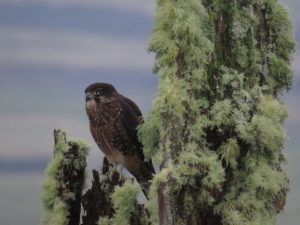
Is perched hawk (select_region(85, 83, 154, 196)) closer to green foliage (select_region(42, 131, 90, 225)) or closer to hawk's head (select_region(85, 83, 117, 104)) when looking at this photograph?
hawk's head (select_region(85, 83, 117, 104))

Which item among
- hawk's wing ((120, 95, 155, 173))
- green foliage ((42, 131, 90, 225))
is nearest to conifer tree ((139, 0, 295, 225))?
green foliage ((42, 131, 90, 225))

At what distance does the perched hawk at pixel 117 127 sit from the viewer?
531 cm

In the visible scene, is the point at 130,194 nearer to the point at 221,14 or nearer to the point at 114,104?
the point at 114,104

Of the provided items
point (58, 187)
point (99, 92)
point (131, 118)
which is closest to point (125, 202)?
point (58, 187)

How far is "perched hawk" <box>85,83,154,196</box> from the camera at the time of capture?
5.31 m

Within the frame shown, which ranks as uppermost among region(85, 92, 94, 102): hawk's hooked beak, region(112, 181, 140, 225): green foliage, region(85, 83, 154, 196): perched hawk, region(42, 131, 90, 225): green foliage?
region(85, 92, 94, 102): hawk's hooked beak

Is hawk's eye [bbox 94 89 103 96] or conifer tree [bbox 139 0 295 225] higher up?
hawk's eye [bbox 94 89 103 96]

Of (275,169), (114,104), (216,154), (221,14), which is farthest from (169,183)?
(114,104)

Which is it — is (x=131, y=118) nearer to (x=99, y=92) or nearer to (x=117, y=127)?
(x=117, y=127)

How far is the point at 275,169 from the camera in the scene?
411 centimetres

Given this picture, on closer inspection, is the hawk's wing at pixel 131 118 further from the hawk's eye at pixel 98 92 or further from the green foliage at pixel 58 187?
the green foliage at pixel 58 187

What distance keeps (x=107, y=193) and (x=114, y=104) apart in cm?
82

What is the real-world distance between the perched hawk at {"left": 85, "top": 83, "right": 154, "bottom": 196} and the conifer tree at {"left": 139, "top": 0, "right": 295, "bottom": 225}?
1244 mm

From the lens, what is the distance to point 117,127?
17.7 ft
